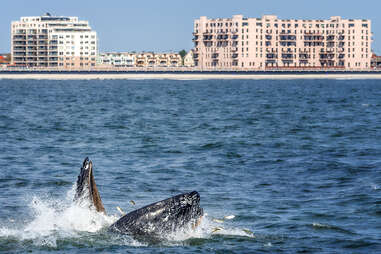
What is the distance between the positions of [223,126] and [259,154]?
22845 millimetres

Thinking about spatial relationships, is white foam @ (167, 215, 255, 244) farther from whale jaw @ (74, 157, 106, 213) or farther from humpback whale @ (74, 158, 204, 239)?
whale jaw @ (74, 157, 106, 213)

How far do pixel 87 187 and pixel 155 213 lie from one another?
180cm

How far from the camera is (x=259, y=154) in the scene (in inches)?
1505

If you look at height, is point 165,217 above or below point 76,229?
above

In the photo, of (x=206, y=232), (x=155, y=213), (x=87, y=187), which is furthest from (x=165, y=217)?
(x=206, y=232)

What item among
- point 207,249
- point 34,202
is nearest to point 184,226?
point 207,249

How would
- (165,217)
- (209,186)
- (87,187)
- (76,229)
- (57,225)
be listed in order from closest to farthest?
(165,217) < (87,187) < (76,229) < (57,225) < (209,186)

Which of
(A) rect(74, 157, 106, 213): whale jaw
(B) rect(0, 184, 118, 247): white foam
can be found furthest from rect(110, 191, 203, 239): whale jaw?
(B) rect(0, 184, 118, 247): white foam

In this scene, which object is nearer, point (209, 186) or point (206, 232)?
point (206, 232)

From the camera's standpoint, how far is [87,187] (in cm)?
1775

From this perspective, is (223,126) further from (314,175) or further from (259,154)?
(314,175)

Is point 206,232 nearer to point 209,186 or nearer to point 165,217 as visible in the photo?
point 165,217

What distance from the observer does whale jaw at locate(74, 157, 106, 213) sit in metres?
17.4

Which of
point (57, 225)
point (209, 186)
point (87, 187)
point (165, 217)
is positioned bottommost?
point (57, 225)
